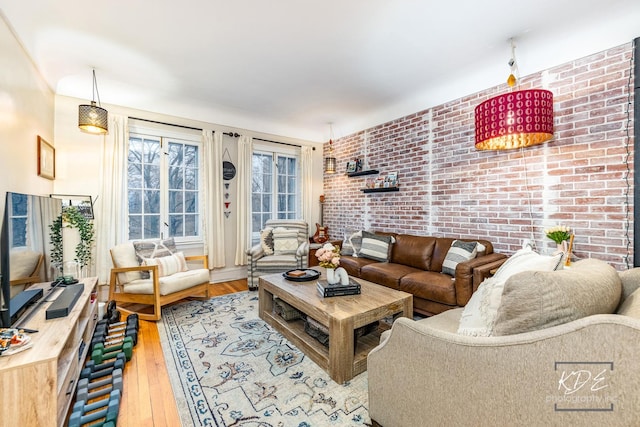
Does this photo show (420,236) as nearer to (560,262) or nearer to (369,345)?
(369,345)

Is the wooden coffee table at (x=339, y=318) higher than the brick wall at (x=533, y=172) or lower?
lower

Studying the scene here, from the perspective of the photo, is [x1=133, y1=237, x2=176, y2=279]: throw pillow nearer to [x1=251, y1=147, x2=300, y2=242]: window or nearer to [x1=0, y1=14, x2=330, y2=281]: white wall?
[x1=0, y1=14, x2=330, y2=281]: white wall

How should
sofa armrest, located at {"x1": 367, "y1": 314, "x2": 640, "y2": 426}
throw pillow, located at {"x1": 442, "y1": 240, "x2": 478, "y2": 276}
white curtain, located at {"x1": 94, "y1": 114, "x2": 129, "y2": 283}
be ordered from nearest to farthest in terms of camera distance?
sofa armrest, located at {"x1": 367, "y1": 314, "x2": 640, "y2": 426} < throw pillow, located at {"x1": 442, "y1": 240, "x2": 478, "y2": 276} < white curtain, located at {"x1": 94, "y1": 114, "x2": 129, "y2": 283}

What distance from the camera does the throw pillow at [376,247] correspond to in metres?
3.65

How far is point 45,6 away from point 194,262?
10.0ft

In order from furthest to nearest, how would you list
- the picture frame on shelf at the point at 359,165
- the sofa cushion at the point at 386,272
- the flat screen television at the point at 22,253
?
the picture frame on shelf at the point at 359,165, the sofa cushion at the point at 386,272, the flat screen television at the point at 22,253

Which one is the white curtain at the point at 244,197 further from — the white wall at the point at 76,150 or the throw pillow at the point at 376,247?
the throw pillow at the point at 376,247

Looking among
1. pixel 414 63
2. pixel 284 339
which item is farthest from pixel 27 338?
pixel 414 63

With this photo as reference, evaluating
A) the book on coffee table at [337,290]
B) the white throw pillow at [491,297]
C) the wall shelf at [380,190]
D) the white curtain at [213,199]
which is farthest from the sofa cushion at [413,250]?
the white curtain at [213,199]

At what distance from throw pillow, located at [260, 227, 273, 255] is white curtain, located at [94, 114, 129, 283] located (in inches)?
70.4

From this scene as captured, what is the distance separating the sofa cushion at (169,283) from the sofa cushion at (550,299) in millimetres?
2985

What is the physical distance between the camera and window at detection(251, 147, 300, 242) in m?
4.80

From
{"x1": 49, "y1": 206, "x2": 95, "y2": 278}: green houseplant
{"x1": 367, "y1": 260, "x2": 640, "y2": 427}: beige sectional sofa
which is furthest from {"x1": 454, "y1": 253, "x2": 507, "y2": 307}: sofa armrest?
{"x1": 49, "y1": 206, "x2": 95, "y2": 278}: green houseplant

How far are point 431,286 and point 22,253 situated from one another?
312 centimetres
